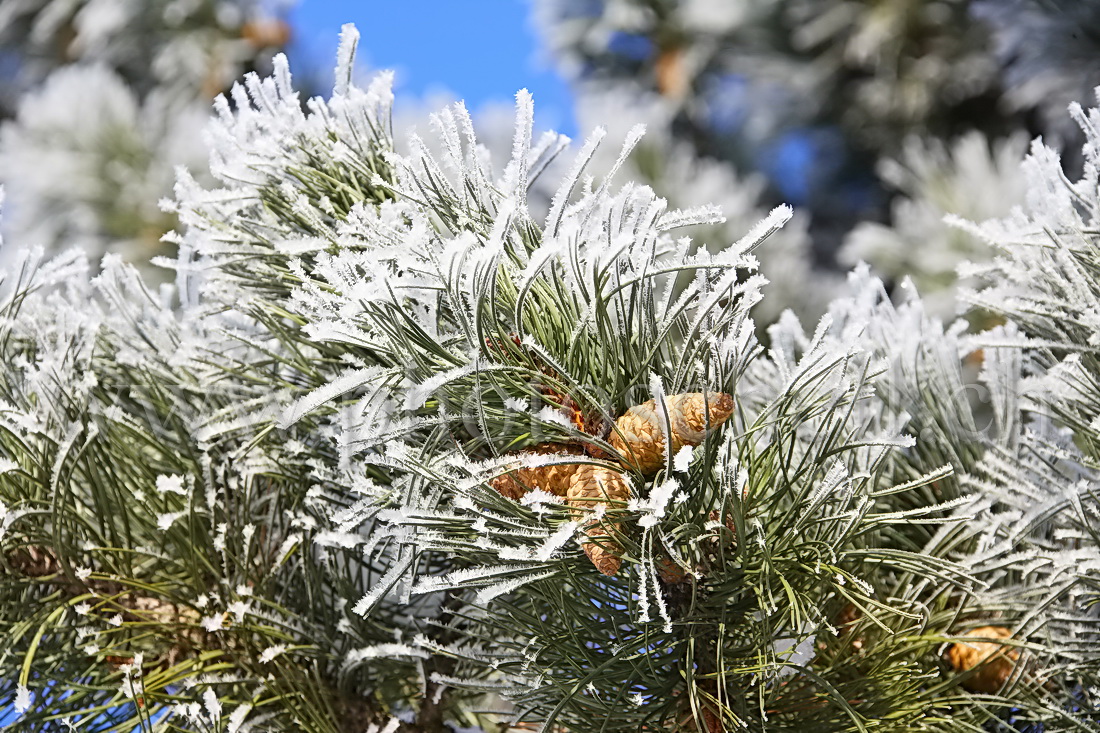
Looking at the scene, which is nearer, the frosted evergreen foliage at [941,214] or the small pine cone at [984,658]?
the small pine cone at [984,658]

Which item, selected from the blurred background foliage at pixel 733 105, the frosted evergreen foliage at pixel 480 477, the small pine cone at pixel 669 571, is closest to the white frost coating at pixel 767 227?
the frosted evergreen foliage at pixel 480 477

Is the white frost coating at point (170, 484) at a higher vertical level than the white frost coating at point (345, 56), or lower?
lower

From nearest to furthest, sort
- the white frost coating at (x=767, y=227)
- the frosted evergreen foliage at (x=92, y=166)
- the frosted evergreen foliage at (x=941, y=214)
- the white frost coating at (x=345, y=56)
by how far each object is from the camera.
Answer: the white frost coating at (x=767, y=227) → the white frost coating at (x=345, y=56) → the frosted evergreen foliage at (x=941, y=214) → the frosted evergreen foliage at (x=92, y=166)

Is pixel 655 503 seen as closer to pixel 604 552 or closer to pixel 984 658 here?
pixel 604 552

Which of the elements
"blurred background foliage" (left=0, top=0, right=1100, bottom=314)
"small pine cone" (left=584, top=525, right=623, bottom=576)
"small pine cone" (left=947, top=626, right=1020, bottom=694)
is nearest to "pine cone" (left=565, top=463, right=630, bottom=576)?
"small pine cone" (left=584, top=525, right=623, bottom=576)

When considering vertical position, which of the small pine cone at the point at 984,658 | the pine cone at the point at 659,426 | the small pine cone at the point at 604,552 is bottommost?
the small pine cone at the point at 984,658

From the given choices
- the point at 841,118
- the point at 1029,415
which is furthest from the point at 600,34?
the point at 1029,415

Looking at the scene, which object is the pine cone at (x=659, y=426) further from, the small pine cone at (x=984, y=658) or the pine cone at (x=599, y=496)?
the small pine cone at (x=984, y=658)

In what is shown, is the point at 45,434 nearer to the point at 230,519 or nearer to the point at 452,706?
the point at 230,519
